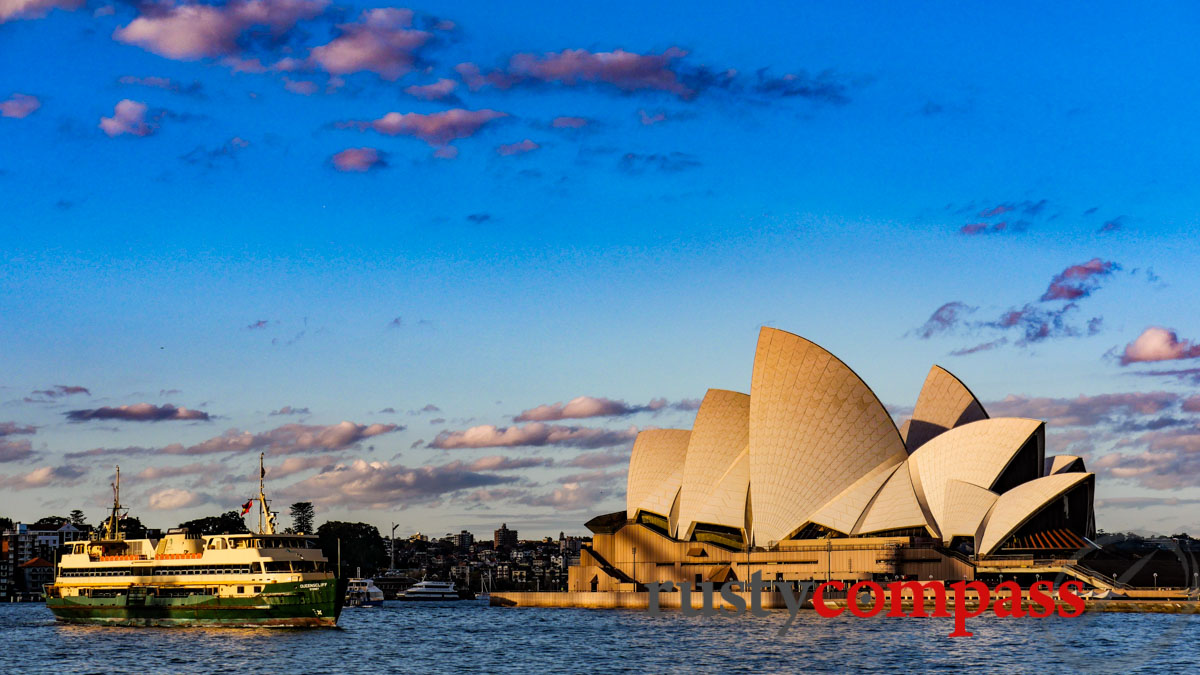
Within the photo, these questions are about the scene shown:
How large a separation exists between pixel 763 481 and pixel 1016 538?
20585 mm

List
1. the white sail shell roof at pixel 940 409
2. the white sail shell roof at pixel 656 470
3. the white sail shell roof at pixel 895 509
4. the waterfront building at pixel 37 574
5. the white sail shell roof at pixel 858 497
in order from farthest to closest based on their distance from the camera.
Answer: the waterfront building at pixel 37 574
the white sail shell roof at pixel 656 470
the white sail shell roof at pixel 940 409
the white sail shell roof at pixel 858 497
the white sail shell roof at pixel 895 509

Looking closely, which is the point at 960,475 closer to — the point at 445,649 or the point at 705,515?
the point at 705,515

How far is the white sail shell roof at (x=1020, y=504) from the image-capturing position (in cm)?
9475

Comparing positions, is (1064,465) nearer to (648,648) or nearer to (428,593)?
(648,648)

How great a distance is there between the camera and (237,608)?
6994 cm

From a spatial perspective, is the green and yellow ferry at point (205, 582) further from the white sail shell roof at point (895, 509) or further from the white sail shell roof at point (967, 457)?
the white sail shell roof at point (967, 457)

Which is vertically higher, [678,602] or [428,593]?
[678,602]

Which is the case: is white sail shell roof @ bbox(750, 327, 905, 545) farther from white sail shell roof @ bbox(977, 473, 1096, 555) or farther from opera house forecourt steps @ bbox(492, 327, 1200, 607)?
white sail shell roof @ bbox(977, 473, 1096, 555)

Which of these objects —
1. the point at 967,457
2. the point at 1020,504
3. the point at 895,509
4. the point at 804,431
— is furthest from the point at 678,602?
the point at 1020,504

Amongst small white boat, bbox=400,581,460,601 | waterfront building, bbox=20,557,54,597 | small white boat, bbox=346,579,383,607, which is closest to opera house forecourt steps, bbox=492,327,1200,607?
small white boat, bbox=346,579,383,607

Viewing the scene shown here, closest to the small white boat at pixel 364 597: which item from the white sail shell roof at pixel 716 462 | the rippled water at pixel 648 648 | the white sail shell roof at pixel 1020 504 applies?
the white sail shell roof at pixel 716 462

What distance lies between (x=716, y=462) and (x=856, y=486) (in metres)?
17.6

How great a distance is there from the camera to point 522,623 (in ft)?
297

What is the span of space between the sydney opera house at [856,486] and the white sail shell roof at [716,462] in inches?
4.2
